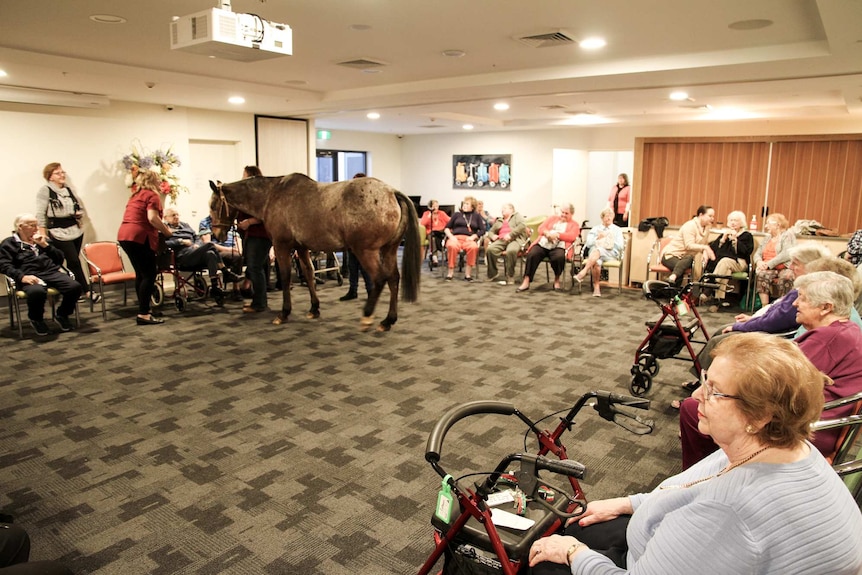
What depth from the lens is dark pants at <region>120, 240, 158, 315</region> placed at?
6.59 meters

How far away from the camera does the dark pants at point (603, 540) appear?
1783 mm

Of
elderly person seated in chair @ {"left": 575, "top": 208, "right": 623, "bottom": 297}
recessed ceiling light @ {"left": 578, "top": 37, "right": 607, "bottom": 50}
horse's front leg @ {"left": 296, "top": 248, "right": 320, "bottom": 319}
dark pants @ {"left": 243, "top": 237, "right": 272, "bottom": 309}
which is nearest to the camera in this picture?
recessed ceiling light @ {"left": 578, "top": 37, "right": 607, "bottom": 50}

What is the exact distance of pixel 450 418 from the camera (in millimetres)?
2066

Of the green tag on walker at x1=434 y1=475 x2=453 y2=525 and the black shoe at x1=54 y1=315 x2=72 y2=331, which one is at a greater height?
the green tag on walker at x1=434 y1=475 x2=453 y2=525

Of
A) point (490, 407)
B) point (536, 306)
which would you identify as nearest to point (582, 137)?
point (536, 306)

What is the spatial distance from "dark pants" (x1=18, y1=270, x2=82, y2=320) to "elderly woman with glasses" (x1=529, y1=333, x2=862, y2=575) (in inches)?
248

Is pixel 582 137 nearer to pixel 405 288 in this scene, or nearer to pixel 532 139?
pixel 532 139

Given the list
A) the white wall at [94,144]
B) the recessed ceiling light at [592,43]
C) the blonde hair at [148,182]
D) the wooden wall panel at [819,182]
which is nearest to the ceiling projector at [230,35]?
the recessed ceiling light at [592,43]

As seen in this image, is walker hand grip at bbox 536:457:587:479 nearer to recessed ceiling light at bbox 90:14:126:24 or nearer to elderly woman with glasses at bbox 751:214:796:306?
recessed ceiling light at bbox 90:14:126:24

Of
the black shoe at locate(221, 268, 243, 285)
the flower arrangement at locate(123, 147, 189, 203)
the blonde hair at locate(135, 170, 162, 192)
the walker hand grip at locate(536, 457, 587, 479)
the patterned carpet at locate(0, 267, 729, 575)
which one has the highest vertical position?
the flower arrangement at locate(123, 147, 189, 203)

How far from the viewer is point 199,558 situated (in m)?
2.69

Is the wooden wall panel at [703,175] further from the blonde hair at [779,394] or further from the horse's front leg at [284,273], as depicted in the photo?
the blonde hair at [779,394]

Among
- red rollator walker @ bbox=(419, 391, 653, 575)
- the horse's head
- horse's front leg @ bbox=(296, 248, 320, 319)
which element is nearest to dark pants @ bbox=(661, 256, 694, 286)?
horse's front leg @ bbox=(296, 248, 320, 319)

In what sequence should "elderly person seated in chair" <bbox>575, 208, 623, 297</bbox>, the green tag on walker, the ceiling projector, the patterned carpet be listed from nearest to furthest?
the green tag on walker
the patterned carpet
the ceiling projector
"elderly person seated in chair" <bbox>575, 208, 623, 297</bbox>
